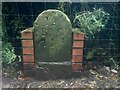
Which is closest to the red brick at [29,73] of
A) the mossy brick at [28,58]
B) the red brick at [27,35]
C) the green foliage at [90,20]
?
the mossy brick at [28,58]

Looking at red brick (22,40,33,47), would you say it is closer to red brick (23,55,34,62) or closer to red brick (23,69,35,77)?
red brick (23,55,34,62)

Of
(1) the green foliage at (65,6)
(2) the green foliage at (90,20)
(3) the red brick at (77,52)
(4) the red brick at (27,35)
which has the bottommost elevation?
(3) the red brick at (77,52)

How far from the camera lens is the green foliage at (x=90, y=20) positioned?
9.60 feet

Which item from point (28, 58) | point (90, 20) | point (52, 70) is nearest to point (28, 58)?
point (28, 58)

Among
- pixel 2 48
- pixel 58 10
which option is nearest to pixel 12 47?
pixel 2 48

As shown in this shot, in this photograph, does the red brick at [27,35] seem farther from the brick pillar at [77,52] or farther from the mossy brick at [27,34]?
the brick pillar at [77,52]

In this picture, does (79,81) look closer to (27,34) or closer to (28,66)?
(28,66)

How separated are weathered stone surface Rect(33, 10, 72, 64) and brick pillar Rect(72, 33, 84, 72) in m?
0.04

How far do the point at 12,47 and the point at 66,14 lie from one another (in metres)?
0.63

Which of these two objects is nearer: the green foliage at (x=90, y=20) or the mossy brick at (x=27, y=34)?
the mossy brick at (x=27, y=34)

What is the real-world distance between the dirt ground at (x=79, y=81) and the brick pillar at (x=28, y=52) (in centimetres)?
9

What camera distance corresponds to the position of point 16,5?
2.98 metres

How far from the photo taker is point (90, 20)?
2.94m

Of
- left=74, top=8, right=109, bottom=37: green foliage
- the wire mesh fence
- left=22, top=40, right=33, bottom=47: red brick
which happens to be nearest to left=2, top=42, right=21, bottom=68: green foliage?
the wire mesh fence
